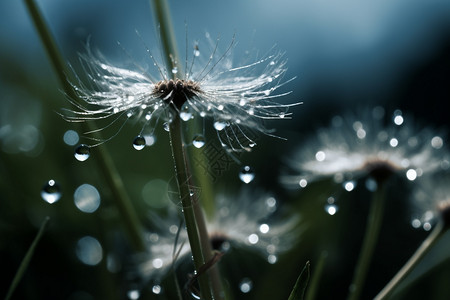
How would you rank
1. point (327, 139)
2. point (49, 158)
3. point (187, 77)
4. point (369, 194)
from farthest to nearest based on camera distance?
1. point (369, 194)
2. point (49, 158)
3. point (327, 139)
4. point (187, 77)

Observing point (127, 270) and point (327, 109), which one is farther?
point (327, 109)

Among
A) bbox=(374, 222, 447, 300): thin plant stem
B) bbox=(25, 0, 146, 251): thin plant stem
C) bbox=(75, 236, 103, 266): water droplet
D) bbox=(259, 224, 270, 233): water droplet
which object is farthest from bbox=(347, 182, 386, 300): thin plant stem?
bbox=(75, 236, 103, 266): water droplet

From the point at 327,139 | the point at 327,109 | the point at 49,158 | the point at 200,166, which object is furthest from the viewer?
the point at 327,109

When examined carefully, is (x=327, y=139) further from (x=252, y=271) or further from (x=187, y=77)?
(x=187, y=77)

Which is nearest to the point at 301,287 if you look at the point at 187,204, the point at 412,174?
the point at 187,204

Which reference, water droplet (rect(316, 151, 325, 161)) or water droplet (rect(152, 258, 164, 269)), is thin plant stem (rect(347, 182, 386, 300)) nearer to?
water droplet (rect(316, 151, 325, 161))

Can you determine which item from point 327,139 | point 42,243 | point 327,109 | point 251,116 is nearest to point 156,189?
point 42,243

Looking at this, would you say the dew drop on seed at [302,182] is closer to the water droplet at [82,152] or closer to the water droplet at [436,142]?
the water droplet at [436,142]
